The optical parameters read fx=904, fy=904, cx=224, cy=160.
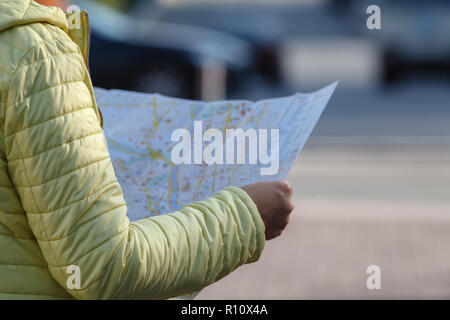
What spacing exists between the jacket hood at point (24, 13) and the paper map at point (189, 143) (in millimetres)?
532

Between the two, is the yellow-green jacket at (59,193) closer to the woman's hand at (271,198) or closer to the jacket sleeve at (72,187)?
the jacket sleeve at (72,187)

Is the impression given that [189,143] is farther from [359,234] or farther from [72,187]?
[359,234]

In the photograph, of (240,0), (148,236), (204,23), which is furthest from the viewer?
(240,0)

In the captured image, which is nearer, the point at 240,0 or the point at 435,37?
the point at 435,37

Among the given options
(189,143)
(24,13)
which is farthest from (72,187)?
(189,143)

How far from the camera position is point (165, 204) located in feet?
6.72

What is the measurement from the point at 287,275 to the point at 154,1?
1025 inches

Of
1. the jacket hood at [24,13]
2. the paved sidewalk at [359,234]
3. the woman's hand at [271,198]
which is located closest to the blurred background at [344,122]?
the paved sidewalk at [359,234]

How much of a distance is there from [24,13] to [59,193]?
32cm

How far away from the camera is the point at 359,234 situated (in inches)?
248

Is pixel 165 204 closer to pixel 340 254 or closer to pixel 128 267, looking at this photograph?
pixel 128 267

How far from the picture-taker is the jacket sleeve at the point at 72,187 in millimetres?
1514
